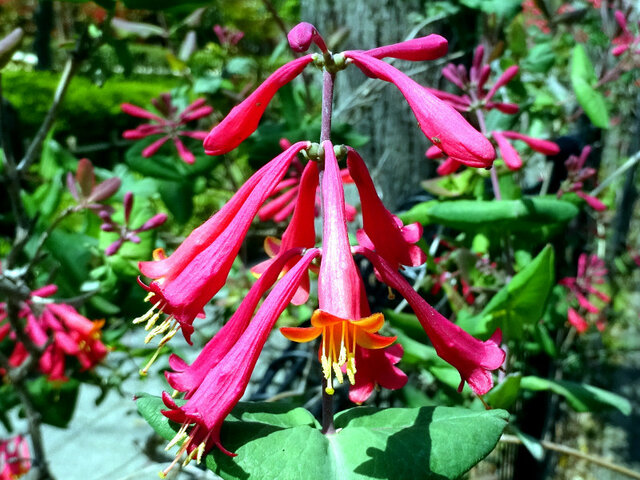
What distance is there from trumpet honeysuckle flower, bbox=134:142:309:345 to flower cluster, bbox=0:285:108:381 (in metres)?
0.49

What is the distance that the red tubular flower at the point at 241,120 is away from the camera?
0.47 meters

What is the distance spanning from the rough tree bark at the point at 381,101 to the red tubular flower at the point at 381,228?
2.29 feet

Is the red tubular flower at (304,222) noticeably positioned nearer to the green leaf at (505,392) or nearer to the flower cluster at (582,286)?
the green leaf at (505,392)

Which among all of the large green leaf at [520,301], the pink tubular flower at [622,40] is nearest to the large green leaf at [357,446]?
the large green leaf at [520,301]

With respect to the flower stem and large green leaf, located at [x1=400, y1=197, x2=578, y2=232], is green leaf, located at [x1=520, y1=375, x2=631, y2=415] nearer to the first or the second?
large green leaf, located at [x1=400, y1=197, x2=578, y2=232]

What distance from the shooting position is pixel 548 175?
1.17 meters

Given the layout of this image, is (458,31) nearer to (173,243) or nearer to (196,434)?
(173,243)

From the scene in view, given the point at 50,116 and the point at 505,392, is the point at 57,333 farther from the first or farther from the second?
the point at 505,392

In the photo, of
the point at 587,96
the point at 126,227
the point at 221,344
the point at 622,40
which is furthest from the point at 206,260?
the point at 622,40

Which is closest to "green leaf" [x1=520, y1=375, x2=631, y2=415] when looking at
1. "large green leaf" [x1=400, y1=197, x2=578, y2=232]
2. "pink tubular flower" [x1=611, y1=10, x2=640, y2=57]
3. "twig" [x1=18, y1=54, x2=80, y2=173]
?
"large green leaf" [x1=400, y1=197, x2=578, y2=232]

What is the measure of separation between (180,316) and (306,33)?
238 mm

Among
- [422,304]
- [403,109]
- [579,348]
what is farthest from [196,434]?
[579,348]

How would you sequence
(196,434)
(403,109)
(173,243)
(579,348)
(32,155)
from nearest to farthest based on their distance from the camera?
1. (196,434)
2. (32,155)
3. (403,109)
4. (173,243)
5. (579,348)

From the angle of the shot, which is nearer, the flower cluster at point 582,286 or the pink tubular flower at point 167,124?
the pink tubular flower at point 167,124
